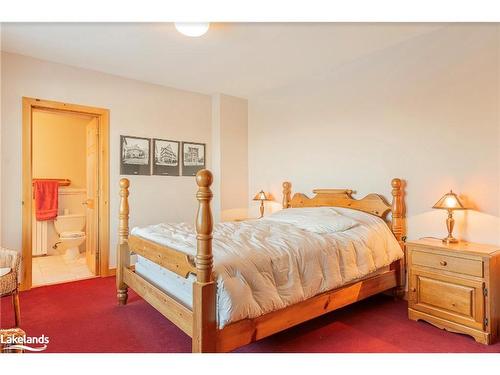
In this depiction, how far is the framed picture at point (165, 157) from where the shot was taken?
397 cm

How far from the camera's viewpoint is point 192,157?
4316 mm

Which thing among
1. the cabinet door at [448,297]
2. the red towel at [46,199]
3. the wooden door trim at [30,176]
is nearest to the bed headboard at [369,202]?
the cabinet door at [448,297]

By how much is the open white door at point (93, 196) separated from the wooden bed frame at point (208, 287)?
117cm

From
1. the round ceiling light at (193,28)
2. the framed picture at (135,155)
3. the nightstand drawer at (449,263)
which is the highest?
the round ceiling light at (193,28)

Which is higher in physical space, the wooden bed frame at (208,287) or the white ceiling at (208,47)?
the white ceiling at (208,47)

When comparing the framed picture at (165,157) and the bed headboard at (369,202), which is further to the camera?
the framed picture at (165,157)

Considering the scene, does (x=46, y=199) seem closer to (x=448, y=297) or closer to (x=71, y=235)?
(x=71, y=235)

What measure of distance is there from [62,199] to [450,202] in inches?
206

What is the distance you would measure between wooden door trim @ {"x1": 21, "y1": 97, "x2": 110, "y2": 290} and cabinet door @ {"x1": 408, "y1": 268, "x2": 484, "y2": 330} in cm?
326

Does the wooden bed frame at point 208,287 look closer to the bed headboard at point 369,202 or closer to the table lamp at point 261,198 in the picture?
the bed headboard at point 369,202

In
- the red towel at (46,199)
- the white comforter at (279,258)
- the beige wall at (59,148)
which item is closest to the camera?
the white comforter at (279,258)

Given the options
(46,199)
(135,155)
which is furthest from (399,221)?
(46,199)

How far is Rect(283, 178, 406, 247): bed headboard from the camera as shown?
110 inches

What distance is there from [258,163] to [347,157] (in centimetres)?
152
